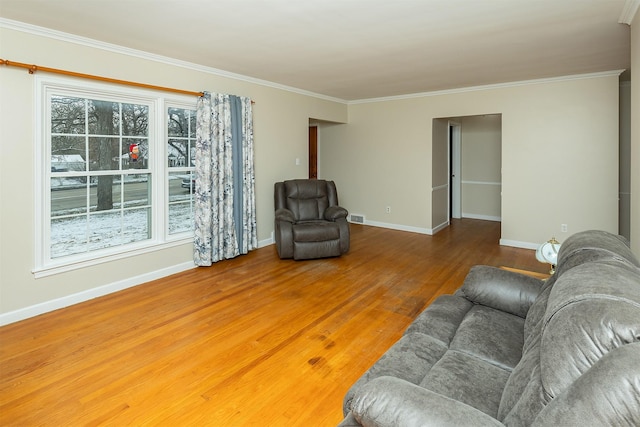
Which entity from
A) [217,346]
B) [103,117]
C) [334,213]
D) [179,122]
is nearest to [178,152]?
[179,122]

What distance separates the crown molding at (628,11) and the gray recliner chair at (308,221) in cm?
347

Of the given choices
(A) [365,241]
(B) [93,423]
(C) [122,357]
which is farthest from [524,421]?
(A) [365,241]

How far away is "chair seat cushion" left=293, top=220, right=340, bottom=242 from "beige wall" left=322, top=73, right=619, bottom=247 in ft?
7.79

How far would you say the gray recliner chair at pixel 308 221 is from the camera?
15.9ft

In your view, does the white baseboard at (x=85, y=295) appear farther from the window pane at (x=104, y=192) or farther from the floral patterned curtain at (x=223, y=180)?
the window pane at (x=104, y=192)

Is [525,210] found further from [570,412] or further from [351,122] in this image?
[570,412]

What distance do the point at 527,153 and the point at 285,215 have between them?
3753mm

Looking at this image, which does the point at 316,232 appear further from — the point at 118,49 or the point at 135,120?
the point at 118,49

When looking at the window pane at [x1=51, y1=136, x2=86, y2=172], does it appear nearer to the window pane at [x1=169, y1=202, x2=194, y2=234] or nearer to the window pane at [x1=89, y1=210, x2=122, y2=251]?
the window pane at [x1=89, y1=210, x2=122, y2=251]

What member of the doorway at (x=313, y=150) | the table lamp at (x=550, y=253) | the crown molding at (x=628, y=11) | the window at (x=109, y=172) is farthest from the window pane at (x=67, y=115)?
the doorway at (x=313, y=150)

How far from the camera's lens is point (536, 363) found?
124cm

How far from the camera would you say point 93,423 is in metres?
1.90

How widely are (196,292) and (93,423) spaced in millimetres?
1870

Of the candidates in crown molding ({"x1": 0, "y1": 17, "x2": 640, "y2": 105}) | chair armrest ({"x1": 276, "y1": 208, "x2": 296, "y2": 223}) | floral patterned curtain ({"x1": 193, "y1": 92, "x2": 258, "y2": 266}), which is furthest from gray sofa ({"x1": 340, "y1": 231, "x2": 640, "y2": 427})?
floral patterned curtain ({"x1": 193, "y1": 92, "x2": 258, "y2": 266})
